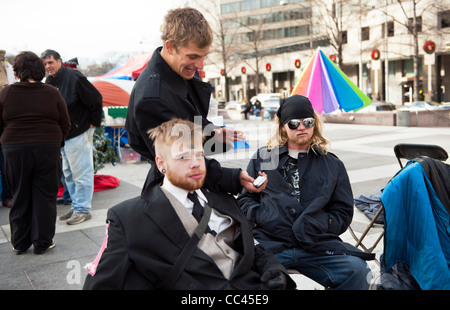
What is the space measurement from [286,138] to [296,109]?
23cm

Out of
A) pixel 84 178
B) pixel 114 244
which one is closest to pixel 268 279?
pixel 114 244

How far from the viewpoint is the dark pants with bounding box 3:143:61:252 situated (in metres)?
4.05

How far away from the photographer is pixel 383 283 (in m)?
2.63

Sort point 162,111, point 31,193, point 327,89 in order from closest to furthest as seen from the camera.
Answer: point 162,111 < point 31,193 < point 327,89

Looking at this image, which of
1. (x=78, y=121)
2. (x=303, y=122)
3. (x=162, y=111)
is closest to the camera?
(x=162, y=111)

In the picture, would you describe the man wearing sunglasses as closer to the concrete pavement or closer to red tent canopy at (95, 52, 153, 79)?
the concrete pavement

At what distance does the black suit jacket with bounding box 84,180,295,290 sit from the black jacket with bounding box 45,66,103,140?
3.62 metres

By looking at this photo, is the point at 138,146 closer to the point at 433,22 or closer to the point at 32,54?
the point at 32,54

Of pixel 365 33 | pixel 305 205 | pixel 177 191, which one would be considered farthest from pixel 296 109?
pixel 365 33

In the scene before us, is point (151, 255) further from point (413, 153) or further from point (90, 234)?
point (90, 234)

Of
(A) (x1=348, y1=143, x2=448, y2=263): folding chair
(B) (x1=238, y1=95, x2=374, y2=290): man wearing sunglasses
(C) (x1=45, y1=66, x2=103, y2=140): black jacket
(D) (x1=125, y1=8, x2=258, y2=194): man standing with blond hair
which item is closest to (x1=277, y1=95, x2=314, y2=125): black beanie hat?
(B) (x1=238, y1=95, x2=374, y2=290): man wearing sunglasses

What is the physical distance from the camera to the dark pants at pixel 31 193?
4047mm

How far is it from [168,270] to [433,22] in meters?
39.7

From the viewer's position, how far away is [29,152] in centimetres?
406
